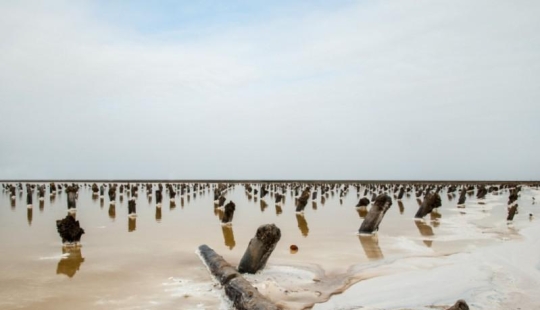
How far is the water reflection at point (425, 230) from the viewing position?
12969 mm

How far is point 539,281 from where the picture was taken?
25.4 feet

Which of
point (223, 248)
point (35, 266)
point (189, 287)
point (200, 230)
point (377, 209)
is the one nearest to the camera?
point (189, 287)

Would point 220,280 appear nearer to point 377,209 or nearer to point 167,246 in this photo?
point 167,246

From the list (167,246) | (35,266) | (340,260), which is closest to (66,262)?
(35,266)

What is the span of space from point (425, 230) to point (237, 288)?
37.8 feet

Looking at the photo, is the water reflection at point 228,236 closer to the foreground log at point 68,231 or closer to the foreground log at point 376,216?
the foreground log at point 68,231

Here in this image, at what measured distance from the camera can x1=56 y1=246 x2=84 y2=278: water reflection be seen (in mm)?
9031

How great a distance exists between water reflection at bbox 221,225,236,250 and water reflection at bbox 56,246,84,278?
401cm

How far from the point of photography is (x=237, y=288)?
652cm

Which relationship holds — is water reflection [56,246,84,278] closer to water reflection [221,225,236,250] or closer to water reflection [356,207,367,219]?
water reflection [221,225,236,250]

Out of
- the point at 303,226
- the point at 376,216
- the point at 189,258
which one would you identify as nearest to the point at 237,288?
the point at 189,258

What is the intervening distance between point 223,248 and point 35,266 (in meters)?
4.72

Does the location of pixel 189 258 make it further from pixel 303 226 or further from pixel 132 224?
pixel 132 224

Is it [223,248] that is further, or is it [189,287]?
[223,248]
